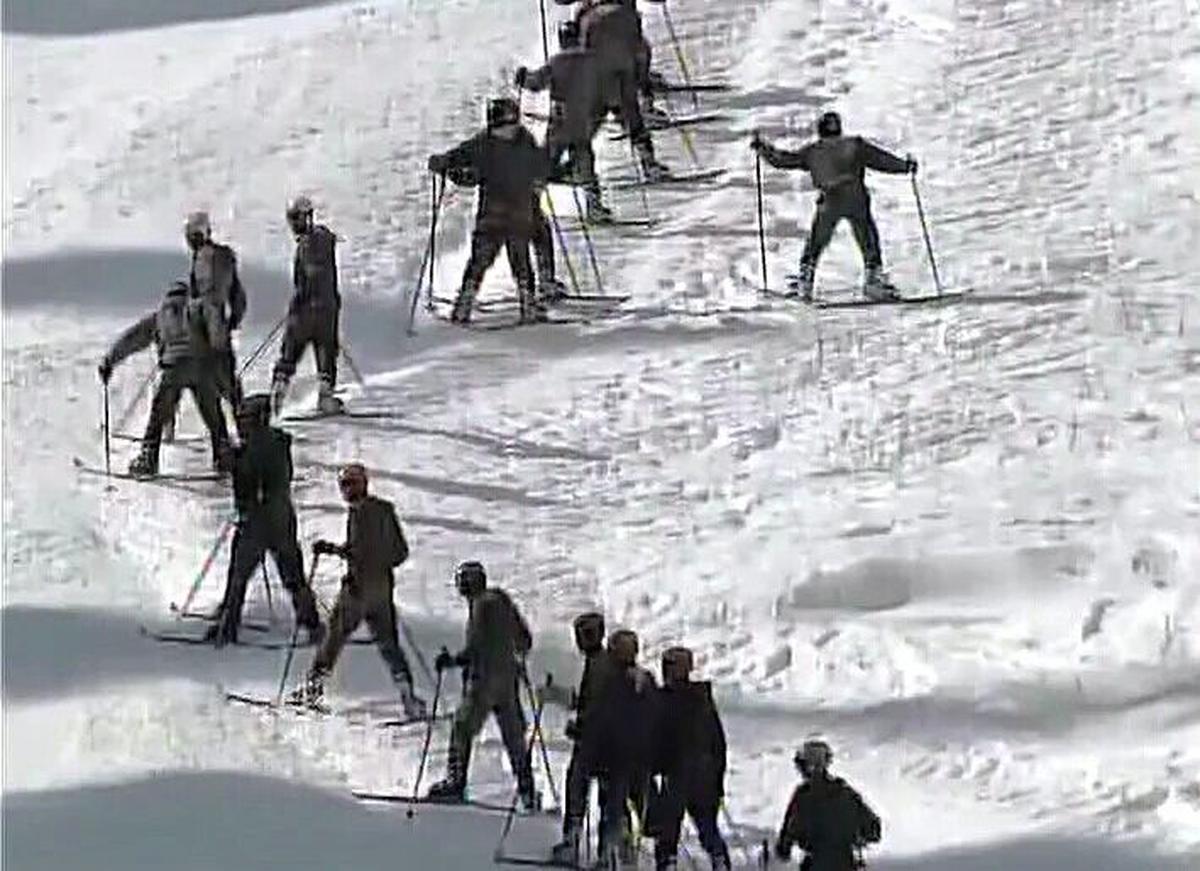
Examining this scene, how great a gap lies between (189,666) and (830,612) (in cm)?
380

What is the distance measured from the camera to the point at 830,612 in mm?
18234

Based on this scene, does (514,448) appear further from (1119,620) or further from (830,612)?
(1119,620)

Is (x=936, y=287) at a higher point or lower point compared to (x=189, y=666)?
higher

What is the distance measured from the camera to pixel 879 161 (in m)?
22.2

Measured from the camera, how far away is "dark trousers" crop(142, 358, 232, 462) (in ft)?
65.8

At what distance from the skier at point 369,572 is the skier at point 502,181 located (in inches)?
224

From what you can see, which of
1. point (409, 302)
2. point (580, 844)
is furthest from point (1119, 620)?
point (409, 302)

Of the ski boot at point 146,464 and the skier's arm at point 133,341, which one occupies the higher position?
the skier's arm at point 133,341

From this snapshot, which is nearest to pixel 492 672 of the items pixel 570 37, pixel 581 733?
pixel 581 733

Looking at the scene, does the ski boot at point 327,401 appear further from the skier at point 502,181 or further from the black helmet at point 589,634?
the black helmet at point 589,634

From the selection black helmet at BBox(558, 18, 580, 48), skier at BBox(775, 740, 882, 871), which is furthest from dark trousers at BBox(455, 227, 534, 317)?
skier at BBox(775, 740, 882, 871)

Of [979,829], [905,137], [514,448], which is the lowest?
[979,829]

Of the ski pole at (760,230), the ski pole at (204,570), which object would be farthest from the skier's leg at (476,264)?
the ski pole at (204,570)

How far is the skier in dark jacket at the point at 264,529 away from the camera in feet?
57.4
